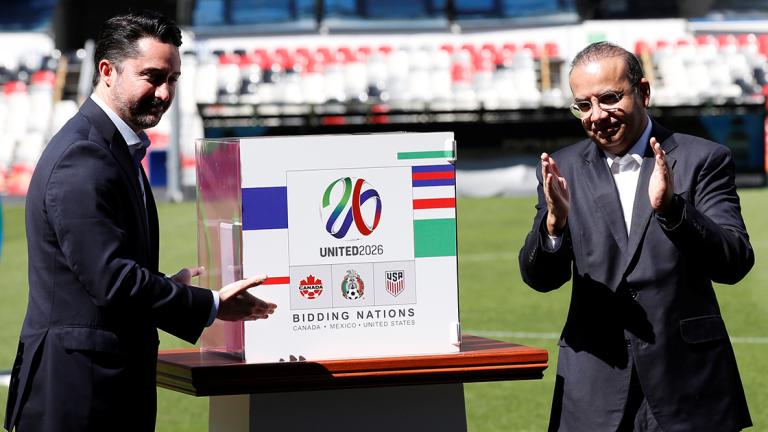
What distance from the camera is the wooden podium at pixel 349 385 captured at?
3.41 metres

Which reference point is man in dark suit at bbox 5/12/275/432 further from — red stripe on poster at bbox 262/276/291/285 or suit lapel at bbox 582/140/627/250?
suit lapel at bbox 582/140/627/250

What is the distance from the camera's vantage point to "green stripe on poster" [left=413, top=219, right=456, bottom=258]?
3508 millimetres

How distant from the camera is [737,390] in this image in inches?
139

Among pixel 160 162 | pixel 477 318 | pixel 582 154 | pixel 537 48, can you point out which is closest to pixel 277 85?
pixel 160 162

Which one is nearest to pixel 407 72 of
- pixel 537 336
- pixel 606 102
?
pixel 537 336

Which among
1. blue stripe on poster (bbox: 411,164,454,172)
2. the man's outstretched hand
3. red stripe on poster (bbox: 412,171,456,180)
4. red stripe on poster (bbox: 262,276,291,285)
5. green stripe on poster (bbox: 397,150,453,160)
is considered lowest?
the man's outstretched hand

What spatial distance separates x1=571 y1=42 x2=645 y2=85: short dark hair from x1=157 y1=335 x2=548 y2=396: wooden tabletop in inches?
30.1

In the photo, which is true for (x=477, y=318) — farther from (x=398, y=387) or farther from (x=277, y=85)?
(x=277, y=85)

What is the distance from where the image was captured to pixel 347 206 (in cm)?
346

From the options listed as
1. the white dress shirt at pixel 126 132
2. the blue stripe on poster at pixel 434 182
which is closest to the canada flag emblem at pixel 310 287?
the white dress shirt at pixel 126 132

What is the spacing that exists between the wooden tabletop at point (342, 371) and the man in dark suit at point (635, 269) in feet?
0.56

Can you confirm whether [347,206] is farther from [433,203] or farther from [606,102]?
[606,102]

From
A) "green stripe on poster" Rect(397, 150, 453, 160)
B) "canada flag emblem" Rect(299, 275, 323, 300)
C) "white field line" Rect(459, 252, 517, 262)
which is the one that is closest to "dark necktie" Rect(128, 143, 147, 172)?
"canada flag emblem" Rect(299, 275, 323, 300)

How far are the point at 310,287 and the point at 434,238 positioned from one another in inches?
13.7
